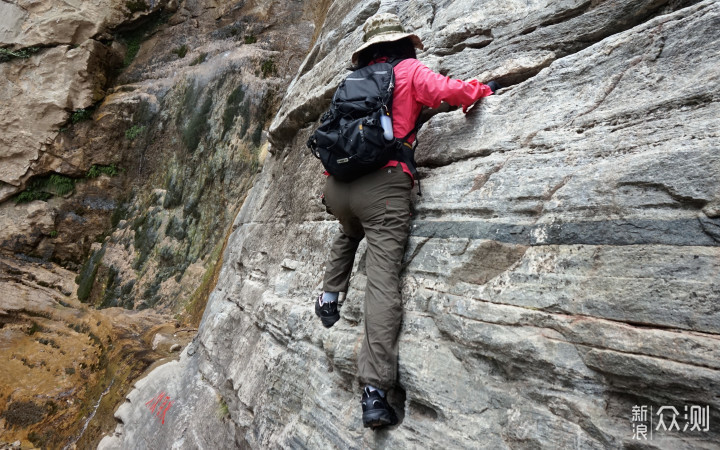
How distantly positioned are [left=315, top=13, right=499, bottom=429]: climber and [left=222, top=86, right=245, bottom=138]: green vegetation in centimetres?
1190

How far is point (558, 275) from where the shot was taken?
3.20 m

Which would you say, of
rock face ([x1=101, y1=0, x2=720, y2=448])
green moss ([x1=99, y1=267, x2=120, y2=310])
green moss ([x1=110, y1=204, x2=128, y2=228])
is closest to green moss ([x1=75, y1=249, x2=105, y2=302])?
green moss ([x1=99, y1=267, x2=120, y2=310])

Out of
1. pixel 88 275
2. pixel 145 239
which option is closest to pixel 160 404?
pixel 145 239

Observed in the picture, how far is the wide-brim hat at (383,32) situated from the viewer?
4.34 metres

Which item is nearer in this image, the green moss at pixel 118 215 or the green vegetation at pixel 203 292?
the green vegetation at pixel 203 292

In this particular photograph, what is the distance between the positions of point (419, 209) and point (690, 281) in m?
2.32

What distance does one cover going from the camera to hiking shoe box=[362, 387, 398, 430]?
360 cm

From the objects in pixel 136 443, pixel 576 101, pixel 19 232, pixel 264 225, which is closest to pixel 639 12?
pixel 576 101

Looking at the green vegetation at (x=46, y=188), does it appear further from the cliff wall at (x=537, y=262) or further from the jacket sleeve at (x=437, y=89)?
the jacket sleeve at (x=437, y=89)

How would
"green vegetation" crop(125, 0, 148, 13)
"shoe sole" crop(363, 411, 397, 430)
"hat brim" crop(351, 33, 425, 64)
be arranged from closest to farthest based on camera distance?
"shoe sole" crop(363, 411, 397, 430) → "hat brim" crop(351, 33, 425, 64) → "green vegetation" crop(125, 0, 148, 13)

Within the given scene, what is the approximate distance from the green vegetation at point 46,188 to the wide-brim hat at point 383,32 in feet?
55.4

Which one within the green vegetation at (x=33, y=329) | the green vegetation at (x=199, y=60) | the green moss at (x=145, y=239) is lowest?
the green vegetation at (x=33, y=329)

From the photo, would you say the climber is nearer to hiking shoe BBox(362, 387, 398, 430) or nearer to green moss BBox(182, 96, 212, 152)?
hiking shoe BBox(362, 387, 398, 430)

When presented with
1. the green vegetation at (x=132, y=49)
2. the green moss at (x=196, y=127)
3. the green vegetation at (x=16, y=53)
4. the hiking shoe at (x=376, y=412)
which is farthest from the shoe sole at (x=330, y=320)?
the green vegetation at (x=132, y=49)
